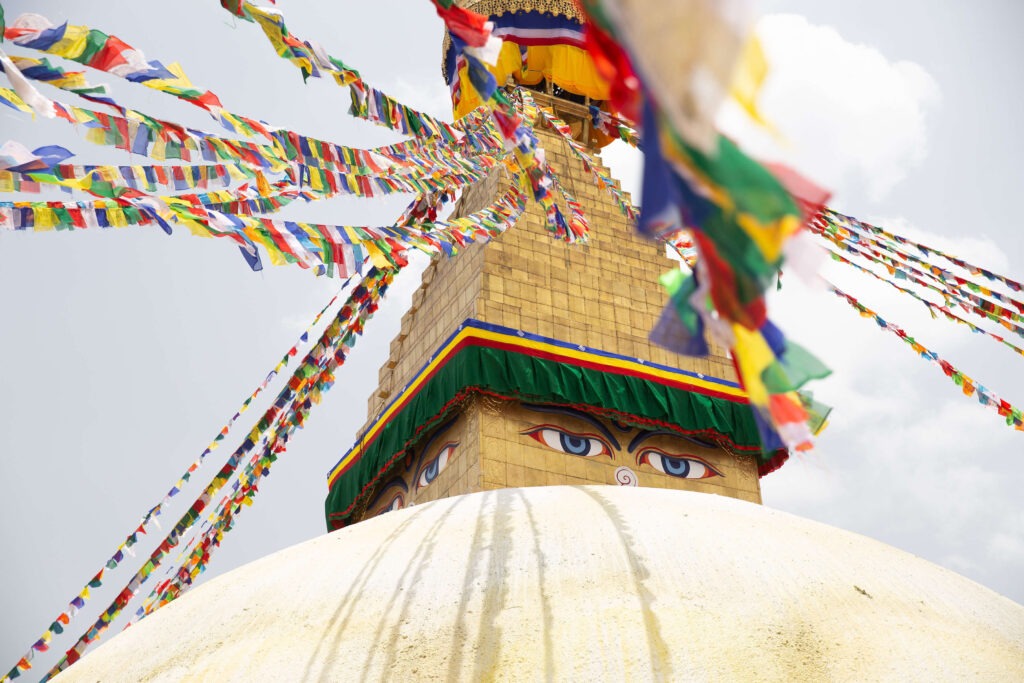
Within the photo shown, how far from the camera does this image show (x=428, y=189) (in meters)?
4.57

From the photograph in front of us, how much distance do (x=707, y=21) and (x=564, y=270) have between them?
7.03 metres

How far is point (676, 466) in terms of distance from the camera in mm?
7559

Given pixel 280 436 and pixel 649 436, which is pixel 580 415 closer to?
pixel 649 436

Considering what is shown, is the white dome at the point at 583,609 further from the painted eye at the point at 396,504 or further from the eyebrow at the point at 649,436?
the painted eye at the point at 396,504

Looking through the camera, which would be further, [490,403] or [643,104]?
[490,403]

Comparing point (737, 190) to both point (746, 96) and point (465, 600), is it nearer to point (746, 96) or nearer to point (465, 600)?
point (746, 96)

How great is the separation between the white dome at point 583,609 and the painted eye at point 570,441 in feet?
9.59

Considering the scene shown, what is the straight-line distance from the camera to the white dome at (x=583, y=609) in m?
3.00

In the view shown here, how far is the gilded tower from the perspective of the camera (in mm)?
7098

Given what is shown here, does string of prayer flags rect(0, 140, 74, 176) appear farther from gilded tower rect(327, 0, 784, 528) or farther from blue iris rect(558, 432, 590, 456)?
blue iris rect(558, 432, 590, 456)

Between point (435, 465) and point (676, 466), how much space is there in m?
1.82

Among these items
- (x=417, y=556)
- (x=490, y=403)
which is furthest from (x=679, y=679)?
(x=490, y=403)

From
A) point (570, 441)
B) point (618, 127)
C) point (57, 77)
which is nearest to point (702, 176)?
point (57, 77)

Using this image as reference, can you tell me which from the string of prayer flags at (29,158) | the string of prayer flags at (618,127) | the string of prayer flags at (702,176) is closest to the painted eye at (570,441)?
the string of prayer flags at (618,127)
